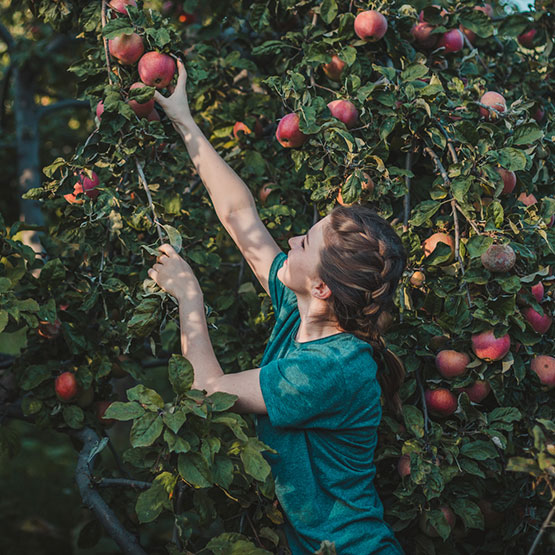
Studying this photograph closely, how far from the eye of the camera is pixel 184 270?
1.74 m

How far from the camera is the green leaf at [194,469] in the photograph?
1.39 metres

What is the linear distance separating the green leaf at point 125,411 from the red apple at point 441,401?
35.6 inches

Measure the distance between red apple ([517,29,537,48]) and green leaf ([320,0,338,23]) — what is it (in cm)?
96

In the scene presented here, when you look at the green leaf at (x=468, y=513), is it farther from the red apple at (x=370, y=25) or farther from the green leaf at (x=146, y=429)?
the red apple at (x=370, y=25)

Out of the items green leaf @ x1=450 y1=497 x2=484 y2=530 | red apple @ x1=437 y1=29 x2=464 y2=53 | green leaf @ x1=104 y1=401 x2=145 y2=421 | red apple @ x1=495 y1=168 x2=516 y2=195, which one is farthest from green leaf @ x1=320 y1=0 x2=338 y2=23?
green leaf @ x1=450 y1=497 x2=484 y2=530

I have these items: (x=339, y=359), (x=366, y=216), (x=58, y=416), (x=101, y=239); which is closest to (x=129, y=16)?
(x=101, y=239)

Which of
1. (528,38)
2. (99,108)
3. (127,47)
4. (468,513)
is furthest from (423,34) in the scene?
(468,513)

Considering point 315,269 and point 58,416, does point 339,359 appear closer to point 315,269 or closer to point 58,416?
point 315,269

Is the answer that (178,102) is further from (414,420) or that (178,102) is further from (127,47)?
(414,420)

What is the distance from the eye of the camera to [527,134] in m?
1.96

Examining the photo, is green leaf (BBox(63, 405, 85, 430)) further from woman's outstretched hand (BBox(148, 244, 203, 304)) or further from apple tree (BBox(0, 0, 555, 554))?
woman's outstretched hand (BBox(148, 244, 203, 304))

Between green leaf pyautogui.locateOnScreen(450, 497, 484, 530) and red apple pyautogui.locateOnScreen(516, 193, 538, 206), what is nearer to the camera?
green leaf pyautogui.locateOnScreen(450, 497, 484, 530)

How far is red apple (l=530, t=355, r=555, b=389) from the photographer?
6.39ft

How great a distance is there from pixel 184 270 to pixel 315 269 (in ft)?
1.18
